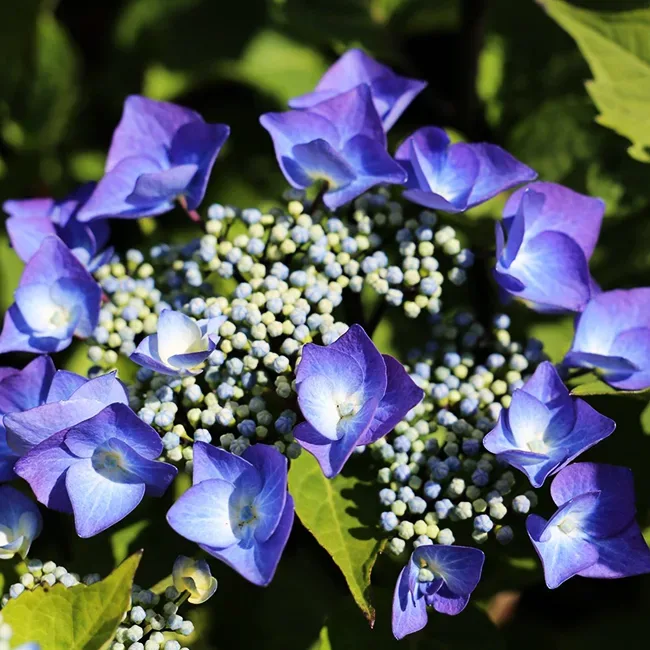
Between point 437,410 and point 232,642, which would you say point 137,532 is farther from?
point 437,410

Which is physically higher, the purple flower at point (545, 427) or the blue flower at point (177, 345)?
the blue flower at point (177, 345)

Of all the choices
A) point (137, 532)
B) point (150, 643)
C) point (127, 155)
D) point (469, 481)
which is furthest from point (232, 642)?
point (127, 155)

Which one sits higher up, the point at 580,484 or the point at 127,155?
the point at 127,155

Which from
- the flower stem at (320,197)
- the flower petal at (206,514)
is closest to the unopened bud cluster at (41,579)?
the flower petal at (206,514)

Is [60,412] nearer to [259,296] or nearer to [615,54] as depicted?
[259,296]

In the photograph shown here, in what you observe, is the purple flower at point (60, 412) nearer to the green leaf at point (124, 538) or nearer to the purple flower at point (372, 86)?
the green leaf at point (124, 538)

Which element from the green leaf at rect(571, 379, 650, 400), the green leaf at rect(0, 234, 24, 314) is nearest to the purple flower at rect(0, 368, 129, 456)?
the green leaf at rect(571, 379, 650, 400)
